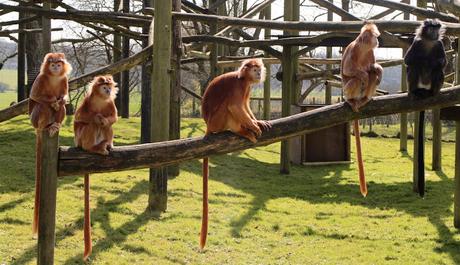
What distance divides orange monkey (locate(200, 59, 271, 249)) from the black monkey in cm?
103

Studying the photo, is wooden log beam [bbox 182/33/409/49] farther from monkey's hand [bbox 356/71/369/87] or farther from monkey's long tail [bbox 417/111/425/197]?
monkey's hand [bbox 356/71/369/87]

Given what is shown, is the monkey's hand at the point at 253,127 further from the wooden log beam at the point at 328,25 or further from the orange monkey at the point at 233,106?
the wooden log beam at the point at 328,25

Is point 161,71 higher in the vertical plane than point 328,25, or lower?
lower

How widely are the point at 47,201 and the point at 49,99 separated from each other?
59cm

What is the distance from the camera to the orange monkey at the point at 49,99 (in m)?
3.08

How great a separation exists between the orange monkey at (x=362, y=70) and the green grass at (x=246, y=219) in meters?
2.13

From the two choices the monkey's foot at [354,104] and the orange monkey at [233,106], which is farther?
the monkey's foot at [354,104]

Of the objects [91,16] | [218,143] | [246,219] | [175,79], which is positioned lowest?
[246,219]

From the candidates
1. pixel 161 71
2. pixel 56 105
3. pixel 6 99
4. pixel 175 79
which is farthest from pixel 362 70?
pixel 6 99

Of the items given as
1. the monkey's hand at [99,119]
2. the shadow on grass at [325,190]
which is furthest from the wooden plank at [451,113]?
the monkey's hand at [99,119]

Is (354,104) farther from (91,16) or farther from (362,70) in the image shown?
(91,16)

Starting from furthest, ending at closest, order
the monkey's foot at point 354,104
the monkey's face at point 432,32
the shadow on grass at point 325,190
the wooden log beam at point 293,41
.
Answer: the wooden log beam at point 293,41, the shadow on grass at point 325,190, the monkey's face at point 432,32, the monkey's foot at point 354,104

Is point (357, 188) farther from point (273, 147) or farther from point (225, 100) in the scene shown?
point (225, 100)

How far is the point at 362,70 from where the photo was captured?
3.52 meters
